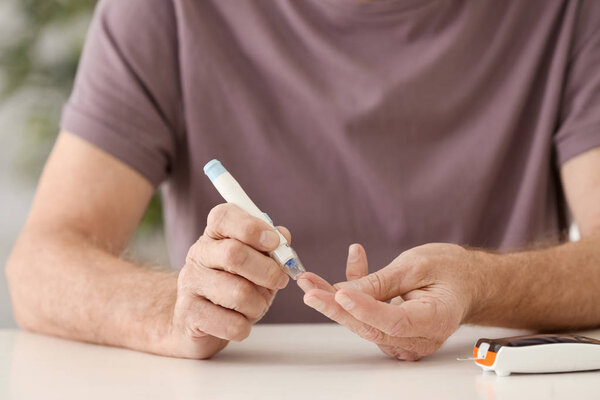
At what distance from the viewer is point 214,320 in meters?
0.88

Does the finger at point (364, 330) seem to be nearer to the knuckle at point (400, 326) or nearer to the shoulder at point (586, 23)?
the knuckle at point (400, 326)

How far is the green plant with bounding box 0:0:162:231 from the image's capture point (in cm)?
272

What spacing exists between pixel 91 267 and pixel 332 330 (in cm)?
38

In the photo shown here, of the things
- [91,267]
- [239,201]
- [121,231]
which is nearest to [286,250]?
[239,201]

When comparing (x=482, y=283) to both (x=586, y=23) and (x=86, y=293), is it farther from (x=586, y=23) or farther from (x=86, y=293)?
(x=586, y=23)

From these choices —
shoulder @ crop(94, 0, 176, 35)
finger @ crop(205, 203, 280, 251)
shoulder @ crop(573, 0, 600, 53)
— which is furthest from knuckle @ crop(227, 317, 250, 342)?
shoulder @ crop(573, 0, 600, 53)

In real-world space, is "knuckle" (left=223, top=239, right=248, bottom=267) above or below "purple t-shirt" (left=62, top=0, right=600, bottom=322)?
below

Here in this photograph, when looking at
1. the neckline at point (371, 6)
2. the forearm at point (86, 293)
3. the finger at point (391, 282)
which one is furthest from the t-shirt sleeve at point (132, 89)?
the finger at point (391, 282)

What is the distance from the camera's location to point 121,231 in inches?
53.5

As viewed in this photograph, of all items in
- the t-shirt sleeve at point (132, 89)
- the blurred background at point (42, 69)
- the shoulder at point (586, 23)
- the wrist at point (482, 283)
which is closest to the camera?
the wrist at point (482, 283)

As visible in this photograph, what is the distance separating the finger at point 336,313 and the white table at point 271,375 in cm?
4

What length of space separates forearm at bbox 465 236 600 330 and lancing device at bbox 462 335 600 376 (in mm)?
170

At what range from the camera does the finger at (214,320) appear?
88cm

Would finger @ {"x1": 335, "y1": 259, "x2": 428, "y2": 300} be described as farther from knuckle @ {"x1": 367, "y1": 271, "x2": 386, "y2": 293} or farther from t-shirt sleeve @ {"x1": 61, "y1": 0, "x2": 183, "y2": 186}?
t-shirt sleeve @ {"x1": 61, "y1": 0, "x2": 183, "y2": 186}
